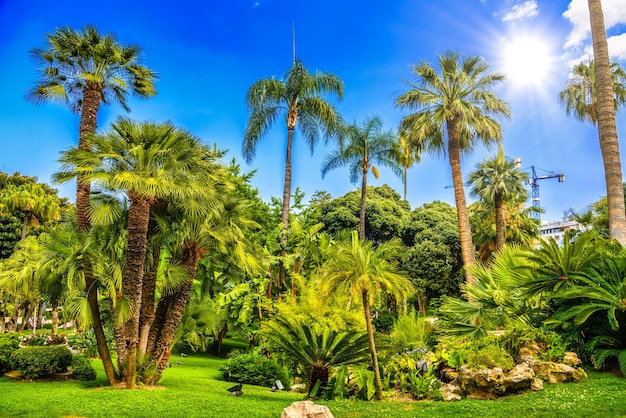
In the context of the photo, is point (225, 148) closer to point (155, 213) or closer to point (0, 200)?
point (155, 213)

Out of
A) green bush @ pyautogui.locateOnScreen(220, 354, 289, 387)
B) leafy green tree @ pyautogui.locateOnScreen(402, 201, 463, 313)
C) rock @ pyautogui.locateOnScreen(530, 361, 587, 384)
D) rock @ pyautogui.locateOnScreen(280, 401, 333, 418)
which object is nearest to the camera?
rock @ pyautogui.locateOnScreen(280, 401, 333, 418)

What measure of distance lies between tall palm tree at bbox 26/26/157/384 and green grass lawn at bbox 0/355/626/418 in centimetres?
175

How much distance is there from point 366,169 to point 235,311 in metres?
13.2

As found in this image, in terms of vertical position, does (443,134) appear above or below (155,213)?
above

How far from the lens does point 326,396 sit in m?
10.6

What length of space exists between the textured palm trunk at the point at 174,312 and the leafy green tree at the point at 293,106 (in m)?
10.1

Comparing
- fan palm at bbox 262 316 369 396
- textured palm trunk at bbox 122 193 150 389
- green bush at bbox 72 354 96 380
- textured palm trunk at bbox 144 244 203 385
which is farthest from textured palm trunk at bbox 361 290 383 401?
green bush at bbox 72 354 96 380

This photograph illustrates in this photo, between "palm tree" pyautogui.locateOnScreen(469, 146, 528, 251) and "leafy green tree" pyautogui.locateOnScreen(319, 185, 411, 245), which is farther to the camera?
"leafy green tree" pyautogui.locateOnScreen(319, 185, 411, 245)

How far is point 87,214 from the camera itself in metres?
12.0

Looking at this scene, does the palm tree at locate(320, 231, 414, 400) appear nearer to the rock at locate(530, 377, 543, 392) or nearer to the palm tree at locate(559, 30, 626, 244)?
the rock at locate(530, 377, 543, 392)

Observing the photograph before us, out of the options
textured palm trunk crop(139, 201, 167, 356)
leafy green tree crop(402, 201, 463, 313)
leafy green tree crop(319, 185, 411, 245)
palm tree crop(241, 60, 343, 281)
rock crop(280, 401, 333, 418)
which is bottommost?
rock crop(280, 401, 333, 418)

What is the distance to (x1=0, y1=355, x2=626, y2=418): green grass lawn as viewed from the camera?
8.20 metres

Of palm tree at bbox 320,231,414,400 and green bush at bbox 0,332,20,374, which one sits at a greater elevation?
palm tree at bbox 320,231,414,400

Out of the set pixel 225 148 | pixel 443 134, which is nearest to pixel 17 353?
pixel 225 148
